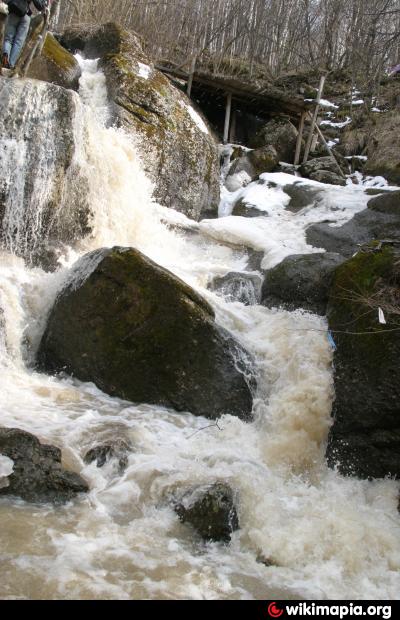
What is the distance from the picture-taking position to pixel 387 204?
36.3 feet

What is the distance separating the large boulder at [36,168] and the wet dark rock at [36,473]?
417 centimetres

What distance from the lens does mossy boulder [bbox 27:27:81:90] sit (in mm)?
10711

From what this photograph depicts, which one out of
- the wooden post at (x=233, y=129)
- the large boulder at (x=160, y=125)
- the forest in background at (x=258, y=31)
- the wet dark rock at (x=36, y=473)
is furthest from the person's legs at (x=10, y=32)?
the wooden post at (x=233, y=129)

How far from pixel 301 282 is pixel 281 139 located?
9238 millimetres

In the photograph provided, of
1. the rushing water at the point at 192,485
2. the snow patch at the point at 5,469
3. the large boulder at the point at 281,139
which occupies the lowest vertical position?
the rushing water at the point at 192,485

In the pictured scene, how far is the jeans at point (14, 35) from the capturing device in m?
8.02

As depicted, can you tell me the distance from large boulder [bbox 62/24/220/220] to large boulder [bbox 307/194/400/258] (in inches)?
112

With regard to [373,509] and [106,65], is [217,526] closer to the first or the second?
[373,509]

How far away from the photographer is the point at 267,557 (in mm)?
3748

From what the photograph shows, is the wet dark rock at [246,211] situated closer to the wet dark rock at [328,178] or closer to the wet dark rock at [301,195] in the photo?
the wet dark rock at [301,195]

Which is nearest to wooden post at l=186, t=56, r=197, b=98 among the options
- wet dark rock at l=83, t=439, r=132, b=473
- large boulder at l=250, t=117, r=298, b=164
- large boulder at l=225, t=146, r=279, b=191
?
large boulder at l=225, t=146, r=279, b=191

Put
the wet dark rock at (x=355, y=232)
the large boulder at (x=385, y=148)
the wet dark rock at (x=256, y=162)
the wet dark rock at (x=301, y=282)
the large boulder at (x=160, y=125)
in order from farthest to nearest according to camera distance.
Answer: the wet dark rock at (x=256, y=162) < the large boulder at (x=385, y=148) < the large boulder at (x=160, y=125) < the wet dark rock at (x=355, y=232) < the wet dark rock at (x=301, y=282)

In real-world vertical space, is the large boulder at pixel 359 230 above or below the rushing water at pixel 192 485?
above
